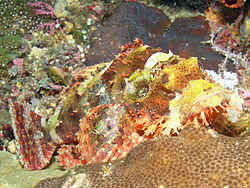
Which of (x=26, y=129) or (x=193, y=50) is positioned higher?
(x=193, y=50)

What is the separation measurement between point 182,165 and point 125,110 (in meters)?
1.14

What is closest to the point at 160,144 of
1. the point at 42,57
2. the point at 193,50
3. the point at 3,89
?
the point at 193,50

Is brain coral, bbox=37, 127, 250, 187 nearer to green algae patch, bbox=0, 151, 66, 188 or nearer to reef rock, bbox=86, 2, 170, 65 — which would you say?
green algae patch, bbox=0, 151, 66, 188

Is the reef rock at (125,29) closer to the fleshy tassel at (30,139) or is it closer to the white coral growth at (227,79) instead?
the white coral growth at (227,79)

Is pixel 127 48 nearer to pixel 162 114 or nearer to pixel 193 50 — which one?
pixel 162 114

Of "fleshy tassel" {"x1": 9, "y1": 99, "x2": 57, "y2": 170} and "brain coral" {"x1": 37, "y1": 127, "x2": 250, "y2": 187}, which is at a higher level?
"brain coral" {"x1": 37, "y1": 127, "x2": 250, "y2": 187}

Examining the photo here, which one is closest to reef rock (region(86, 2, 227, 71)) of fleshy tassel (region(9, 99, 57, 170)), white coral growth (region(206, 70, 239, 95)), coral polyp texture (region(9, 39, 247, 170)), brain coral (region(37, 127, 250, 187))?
white coral growth (region(206, 70, 239, 95))

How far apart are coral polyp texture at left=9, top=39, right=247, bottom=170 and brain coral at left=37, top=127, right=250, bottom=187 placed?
167 millimetres

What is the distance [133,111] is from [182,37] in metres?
2.55

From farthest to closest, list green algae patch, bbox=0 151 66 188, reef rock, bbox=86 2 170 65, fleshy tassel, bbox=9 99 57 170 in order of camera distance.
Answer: reef rock, bbox=86 2 170 65, fleshy tassel, bbox=9 99 57 170, green algae patch, bbox=0 151 66 188

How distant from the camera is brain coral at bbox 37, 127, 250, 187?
1813 mm

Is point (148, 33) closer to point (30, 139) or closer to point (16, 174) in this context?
point (30, 139)

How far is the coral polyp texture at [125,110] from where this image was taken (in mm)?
2258

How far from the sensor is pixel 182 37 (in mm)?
4527
